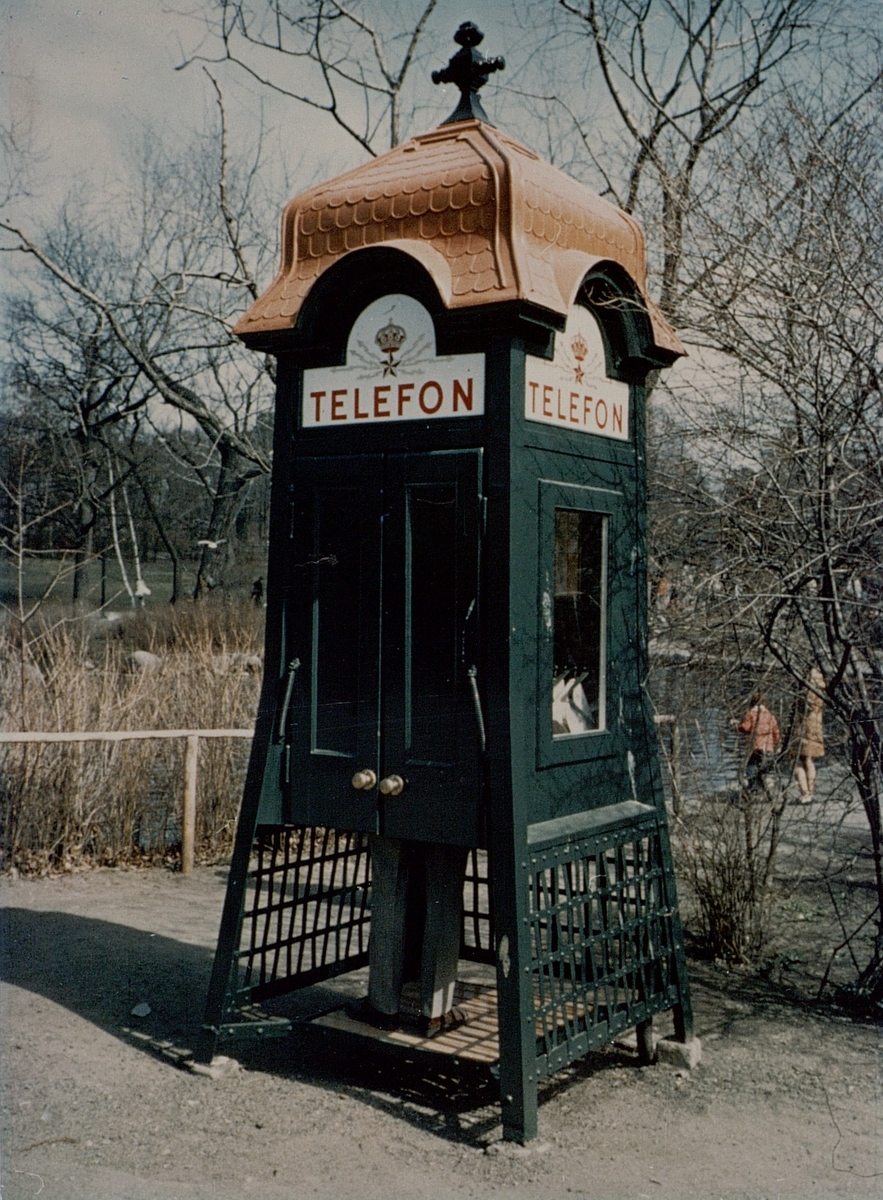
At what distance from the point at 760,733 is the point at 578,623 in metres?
1.88

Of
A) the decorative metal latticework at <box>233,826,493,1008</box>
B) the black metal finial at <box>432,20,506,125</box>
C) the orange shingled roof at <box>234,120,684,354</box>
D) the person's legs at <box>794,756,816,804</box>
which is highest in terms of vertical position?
the black metal finial at <box>432,20,506,125</box>

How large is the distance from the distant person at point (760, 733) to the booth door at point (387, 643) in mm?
2262

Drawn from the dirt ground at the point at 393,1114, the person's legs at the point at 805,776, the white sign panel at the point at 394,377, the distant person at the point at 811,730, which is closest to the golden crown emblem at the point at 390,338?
the white sign panel at the point at 394,377

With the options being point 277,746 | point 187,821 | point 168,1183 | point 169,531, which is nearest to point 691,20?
point 187,821

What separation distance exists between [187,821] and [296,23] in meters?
8.26

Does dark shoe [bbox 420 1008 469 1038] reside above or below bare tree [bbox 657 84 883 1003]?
below

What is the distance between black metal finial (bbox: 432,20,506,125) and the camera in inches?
192

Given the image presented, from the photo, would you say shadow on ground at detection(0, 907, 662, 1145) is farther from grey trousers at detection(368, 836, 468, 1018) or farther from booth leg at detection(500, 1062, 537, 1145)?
grey trousers at detection(368, 836, 468, 1018)

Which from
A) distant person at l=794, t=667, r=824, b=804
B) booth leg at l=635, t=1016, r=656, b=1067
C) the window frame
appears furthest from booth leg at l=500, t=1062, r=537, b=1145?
distant person at l=794, t=667, r=824, b=804

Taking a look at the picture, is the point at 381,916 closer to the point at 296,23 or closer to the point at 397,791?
the point at 397,791

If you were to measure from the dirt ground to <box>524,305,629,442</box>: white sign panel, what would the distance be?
2667mm

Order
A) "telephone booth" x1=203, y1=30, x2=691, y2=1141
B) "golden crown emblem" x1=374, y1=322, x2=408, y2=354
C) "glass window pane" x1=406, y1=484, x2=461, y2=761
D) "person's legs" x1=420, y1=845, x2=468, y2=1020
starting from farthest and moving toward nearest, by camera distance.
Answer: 1. "person's legs" x1=420, y1=845, x2=468, y2=1020
2. "golden crown emblem" x1=374, y1=322, x2=408, y2=354
3. "glass window pane" x1=406, y1=484, x2=461, y2=761
4. "telephone booth" x1=203, y1=30, x2=691, y2=1141

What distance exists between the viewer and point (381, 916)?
4.95 metres

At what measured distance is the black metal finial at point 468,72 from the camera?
4.88 meters
